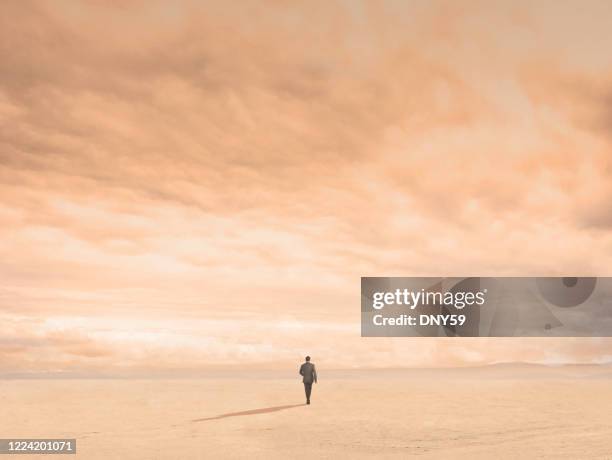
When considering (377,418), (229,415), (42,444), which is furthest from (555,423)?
(42,444)

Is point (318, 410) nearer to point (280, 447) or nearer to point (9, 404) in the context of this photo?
point (280, 447)

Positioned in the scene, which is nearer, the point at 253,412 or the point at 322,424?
the point at 322,424

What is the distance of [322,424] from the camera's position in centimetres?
2239

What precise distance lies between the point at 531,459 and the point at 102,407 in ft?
65.3

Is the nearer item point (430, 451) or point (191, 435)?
point (430, 451)

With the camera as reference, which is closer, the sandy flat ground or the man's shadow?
the sandy flat ground

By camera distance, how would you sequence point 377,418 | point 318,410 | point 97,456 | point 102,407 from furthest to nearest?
point 102,407
point 318,410
point 377,418
point 97,456

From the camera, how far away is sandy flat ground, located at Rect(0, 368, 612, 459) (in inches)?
685

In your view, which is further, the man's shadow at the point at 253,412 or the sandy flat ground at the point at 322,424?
the man's shadow at the point at 253,412

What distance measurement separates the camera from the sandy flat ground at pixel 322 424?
17391mm

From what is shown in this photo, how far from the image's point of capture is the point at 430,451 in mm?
17203

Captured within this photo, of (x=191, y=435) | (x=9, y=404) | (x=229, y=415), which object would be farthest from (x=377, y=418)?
(x=9, y=404)

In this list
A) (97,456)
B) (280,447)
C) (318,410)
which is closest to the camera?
(97,456)

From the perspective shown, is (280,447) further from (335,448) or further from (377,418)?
(377,418)
